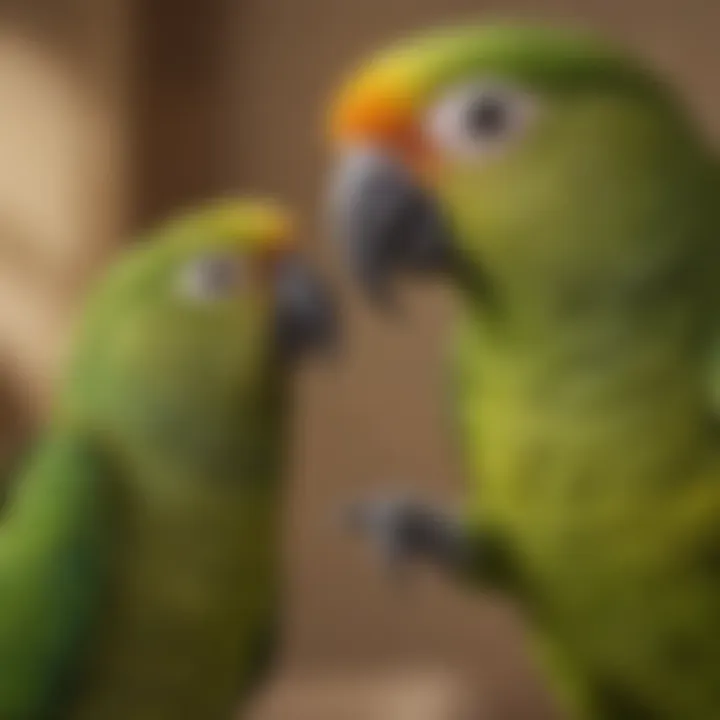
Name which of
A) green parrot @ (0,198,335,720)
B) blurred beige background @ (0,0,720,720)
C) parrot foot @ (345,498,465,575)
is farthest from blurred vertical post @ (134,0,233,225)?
parrot foot @ (345,498,465,575)

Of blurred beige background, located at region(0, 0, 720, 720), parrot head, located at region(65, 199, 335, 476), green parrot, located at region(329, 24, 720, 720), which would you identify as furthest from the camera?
blurred beige background, located at region(0, 0, 720, 720)

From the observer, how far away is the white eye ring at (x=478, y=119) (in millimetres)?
559

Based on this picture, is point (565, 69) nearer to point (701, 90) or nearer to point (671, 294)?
point (671, 294)

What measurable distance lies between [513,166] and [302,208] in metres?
0.57

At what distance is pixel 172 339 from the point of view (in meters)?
0.67

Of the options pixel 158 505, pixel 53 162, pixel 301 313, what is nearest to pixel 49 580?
pixel 158 505

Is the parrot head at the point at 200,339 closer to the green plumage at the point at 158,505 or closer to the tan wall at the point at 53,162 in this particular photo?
the green plumage at the point at 158,505

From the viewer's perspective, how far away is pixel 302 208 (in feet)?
3.65

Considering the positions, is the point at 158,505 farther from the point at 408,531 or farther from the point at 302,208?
the point at 302,208

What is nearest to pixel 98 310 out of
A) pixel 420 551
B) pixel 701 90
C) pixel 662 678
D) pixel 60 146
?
pixel 420 551

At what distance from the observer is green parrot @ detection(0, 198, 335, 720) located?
2.04 feet

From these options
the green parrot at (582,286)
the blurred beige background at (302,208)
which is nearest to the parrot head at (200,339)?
the green parrot at (582,286)

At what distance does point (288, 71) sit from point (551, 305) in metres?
0.61

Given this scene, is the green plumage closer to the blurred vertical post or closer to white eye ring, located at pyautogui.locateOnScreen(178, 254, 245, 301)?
white eye ring, located at pyautogui.locateOnScreen(178, 254, 245, 301)
